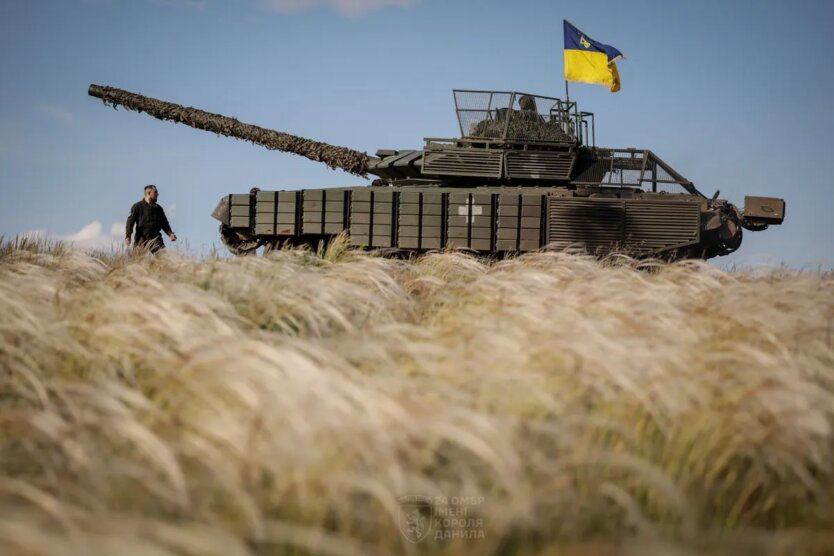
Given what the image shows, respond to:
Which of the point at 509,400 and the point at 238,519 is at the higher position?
the point at 509,400

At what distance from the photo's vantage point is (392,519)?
9.00 feet

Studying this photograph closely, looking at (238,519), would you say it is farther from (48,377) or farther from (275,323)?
(275,323)

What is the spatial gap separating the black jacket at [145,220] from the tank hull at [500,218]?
1.65 m

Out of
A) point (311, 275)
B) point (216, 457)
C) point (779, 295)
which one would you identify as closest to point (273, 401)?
point (216, 457)

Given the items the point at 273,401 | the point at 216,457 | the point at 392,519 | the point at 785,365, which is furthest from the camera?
the point at 785,365

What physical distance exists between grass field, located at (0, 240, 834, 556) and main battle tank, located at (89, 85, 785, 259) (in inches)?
307

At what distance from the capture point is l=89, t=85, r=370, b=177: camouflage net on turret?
15.4 meters

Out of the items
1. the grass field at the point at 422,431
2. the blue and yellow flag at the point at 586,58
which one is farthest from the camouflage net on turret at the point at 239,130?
the grass field at the point at 422,431

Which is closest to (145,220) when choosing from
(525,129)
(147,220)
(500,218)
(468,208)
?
(147,220)

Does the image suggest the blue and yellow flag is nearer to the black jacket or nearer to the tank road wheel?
the tank road wheel

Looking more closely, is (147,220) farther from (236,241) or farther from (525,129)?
(525,129)

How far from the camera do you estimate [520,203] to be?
43.3 feet

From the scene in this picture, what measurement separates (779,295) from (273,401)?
3.99m

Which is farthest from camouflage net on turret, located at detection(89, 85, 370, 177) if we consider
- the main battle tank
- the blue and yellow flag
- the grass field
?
the grass field
